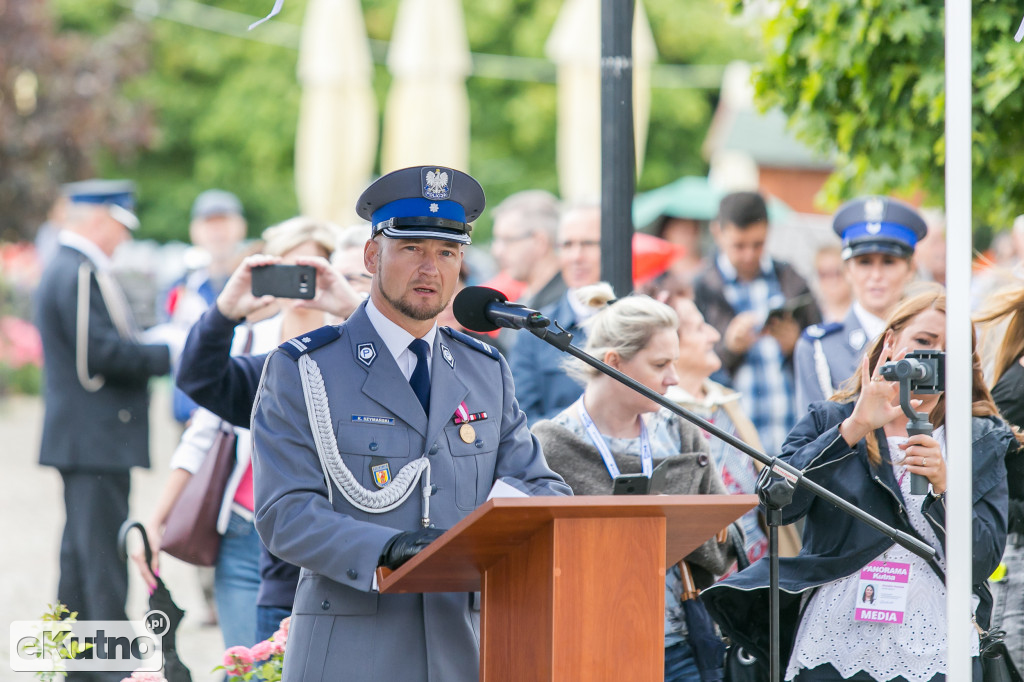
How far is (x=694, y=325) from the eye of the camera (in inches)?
215

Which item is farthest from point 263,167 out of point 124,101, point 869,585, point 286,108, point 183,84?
point 869,585

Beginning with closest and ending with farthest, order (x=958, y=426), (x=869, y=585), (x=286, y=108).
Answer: (x=958, y=426), (x=869, y=585), (x=286, y=108)

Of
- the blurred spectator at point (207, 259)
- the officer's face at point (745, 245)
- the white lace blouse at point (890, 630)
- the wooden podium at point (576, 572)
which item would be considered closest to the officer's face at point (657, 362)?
the white lace blouse at point (890, 630)

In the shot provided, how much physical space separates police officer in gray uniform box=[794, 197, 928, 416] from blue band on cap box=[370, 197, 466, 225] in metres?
2.57

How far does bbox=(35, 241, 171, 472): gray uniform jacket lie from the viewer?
6.48 m

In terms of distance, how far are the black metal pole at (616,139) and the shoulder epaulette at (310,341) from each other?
5.36 feet

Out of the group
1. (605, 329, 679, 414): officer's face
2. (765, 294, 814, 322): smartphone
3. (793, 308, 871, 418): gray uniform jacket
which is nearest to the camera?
(605, 329, 679, 414): officer's face

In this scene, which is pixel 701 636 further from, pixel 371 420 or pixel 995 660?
pixel 371 420

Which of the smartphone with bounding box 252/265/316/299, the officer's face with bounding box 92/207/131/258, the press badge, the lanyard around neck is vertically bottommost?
the press badge

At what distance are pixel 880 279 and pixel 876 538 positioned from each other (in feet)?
6.90

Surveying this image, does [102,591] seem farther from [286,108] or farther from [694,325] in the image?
[286,108]

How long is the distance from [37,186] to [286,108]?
8628 mm

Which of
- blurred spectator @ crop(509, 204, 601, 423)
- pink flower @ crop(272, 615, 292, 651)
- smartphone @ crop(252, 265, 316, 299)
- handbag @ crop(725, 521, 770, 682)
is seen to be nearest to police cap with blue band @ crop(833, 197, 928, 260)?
blurred spectator @ crop(509, 204, 601, 423)
